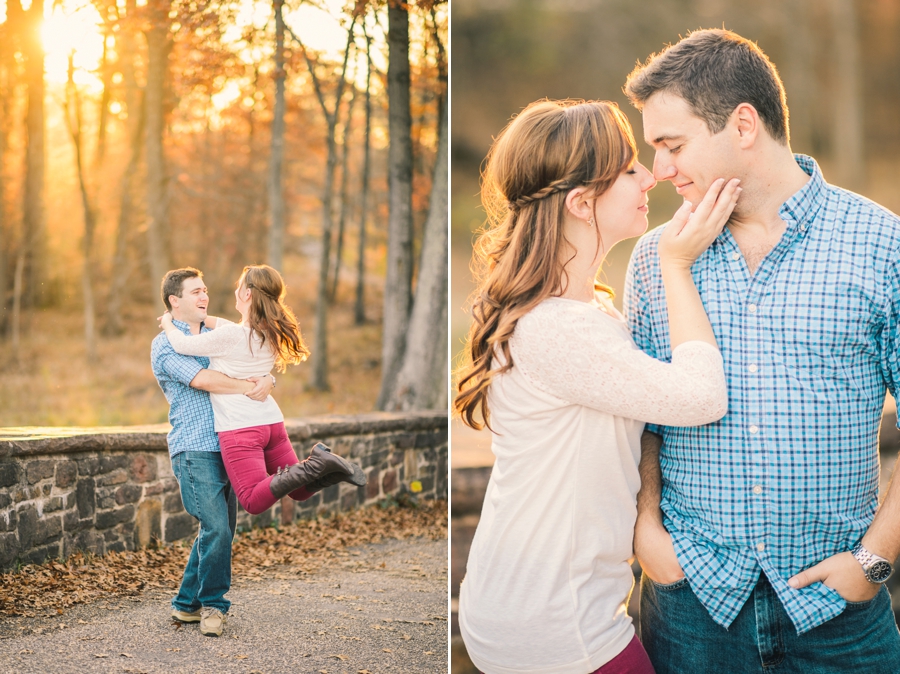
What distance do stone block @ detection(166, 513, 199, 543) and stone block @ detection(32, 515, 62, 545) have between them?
14.8 inches

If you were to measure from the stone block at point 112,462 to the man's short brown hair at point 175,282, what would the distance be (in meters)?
1.00

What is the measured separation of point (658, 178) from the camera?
5.31 ft

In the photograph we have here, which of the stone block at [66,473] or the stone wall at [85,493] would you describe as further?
the stone block at [66,473]

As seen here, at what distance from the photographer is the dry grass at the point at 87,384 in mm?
6641

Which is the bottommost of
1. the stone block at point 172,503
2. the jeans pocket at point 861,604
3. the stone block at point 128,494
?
the stone block at point 172,503

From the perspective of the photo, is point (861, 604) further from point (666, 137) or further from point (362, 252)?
point (362, 252)

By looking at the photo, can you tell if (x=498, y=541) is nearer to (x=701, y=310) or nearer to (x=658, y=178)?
(x=701, y=310)

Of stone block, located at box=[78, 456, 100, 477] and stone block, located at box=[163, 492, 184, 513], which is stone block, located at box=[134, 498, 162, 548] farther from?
stone block, located at box=[78, 456, 100, 477]

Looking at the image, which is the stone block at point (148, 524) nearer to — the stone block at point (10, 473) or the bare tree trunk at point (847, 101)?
the stone block at point (10, 473)

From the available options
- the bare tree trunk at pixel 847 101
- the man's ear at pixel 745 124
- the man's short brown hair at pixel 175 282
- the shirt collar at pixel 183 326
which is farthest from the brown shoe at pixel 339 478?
the bare tree trunk at pixel 847 101

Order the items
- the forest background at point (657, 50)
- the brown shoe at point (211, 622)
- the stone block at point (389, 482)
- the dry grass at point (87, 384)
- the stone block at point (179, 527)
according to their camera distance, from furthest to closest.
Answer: the forest background at point (657, 50) < the dry grass at point (87, 384) < the stone block at point (389, 482) < the stone block at point (179, 527) < the brown shoe at point (211, 622)

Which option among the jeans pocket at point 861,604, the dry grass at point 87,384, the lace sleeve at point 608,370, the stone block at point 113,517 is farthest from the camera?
the dry grass at point 87,384

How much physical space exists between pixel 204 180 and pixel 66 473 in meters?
4.87

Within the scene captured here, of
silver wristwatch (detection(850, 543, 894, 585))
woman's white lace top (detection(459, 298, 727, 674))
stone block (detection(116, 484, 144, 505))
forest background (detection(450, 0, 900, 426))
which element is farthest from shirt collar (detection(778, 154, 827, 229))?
forest background (detection(450, 0, 900, 426))
